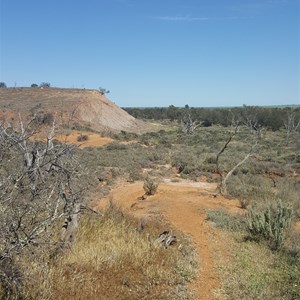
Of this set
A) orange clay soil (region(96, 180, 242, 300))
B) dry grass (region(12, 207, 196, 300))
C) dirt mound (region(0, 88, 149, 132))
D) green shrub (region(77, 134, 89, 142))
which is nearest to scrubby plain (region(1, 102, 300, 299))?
dry grass (region(12, 207, 196, 300))

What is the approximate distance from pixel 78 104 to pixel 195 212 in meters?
36.3

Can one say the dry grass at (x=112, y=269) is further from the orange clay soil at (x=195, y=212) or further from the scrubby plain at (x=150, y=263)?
the orange clay soil at (x=195, y=212)

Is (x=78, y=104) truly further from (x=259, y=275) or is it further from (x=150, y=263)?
(x=259, y=275)

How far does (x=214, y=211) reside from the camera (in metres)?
11.4

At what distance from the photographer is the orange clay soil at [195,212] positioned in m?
6.26

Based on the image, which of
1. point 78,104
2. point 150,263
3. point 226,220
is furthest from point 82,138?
point 150,263

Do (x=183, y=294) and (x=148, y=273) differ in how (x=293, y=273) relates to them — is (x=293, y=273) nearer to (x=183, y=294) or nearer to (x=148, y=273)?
(x=183, y=294)

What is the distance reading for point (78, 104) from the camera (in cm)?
4556

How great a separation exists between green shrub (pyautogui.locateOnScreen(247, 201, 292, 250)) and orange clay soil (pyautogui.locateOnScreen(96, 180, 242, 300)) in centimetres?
71

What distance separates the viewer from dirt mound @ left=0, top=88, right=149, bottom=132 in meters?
45.2

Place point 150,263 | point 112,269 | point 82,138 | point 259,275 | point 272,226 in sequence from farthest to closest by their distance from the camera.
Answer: point 82,138, point 272,226, point 259,275, point 150,263, point 112,269

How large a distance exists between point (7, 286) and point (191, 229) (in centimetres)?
556

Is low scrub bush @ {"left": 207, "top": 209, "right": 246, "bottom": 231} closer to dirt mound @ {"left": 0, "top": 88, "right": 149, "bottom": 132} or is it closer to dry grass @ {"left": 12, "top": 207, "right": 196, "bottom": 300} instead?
dry grass @ {"left": 12, "top": 207, "right": 196, "bottom": 300}

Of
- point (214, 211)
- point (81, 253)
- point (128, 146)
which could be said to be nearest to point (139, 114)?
point (128, 146)
